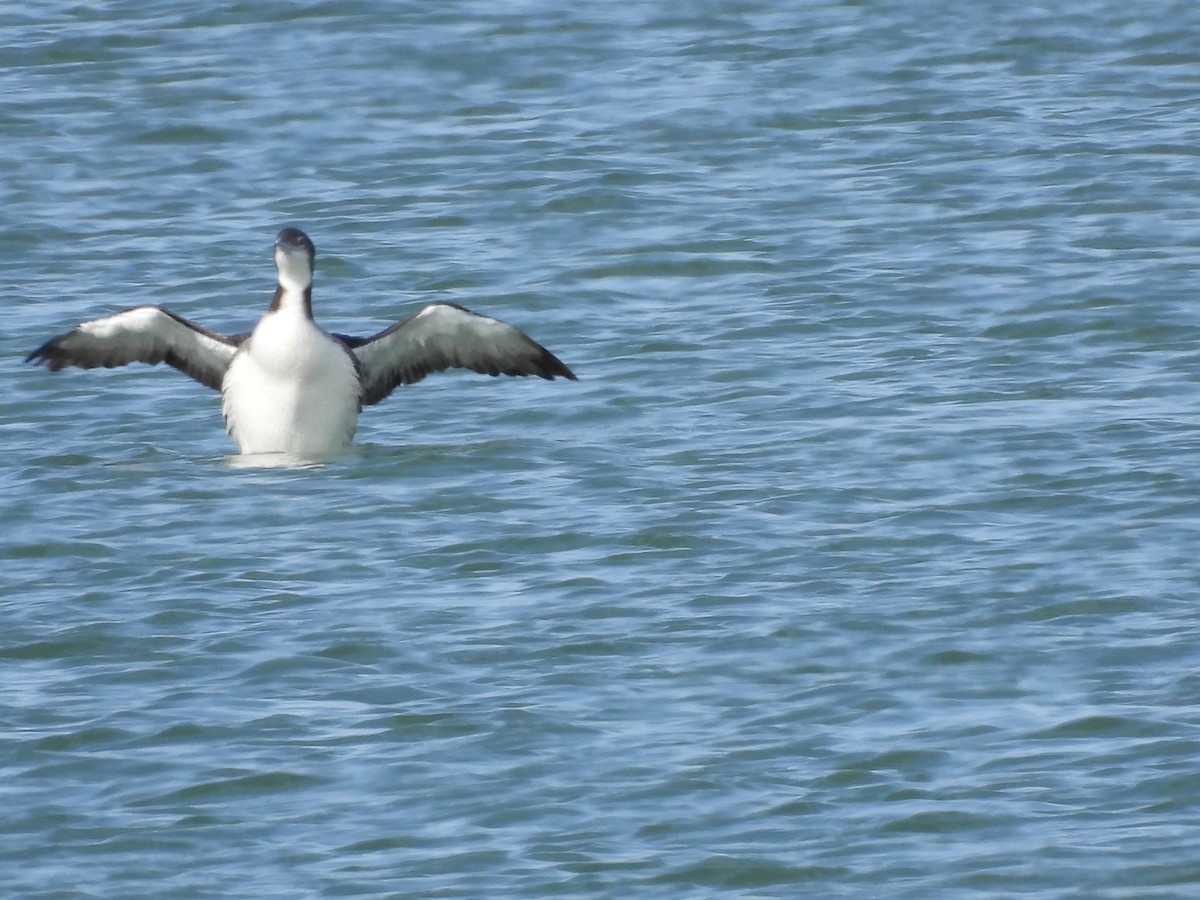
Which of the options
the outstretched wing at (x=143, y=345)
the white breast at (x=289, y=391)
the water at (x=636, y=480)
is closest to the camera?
the water at (x=636, y=480)

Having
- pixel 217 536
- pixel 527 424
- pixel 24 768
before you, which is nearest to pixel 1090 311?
pixel 527 424

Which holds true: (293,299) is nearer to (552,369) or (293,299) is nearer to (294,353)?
(294,353)

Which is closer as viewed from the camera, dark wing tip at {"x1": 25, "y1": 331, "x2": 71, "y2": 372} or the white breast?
the white breast

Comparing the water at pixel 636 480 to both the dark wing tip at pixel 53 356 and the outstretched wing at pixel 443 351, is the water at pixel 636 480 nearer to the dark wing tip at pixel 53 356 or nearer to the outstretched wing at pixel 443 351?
the outstretched wing at pixel 443 351

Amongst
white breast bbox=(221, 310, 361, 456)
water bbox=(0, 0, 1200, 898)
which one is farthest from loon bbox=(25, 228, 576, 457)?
water bbox=(0, 0, 1200, 898)

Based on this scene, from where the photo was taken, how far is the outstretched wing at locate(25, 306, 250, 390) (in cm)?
1238

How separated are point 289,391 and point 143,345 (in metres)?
0.86

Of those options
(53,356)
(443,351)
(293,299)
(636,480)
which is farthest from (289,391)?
(636,480)

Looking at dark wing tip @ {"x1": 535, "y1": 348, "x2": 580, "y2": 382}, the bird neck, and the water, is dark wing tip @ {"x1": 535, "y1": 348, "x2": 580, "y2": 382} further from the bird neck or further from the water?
the bird neck

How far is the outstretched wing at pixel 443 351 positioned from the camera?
40.7 ft

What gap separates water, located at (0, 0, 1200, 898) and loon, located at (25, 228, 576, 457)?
11.0 inches

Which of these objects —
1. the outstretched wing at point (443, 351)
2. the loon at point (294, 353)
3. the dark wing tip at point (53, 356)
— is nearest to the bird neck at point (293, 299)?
the loon at point (294, 353)

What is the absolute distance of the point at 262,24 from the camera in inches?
857

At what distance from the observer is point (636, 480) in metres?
11.3
